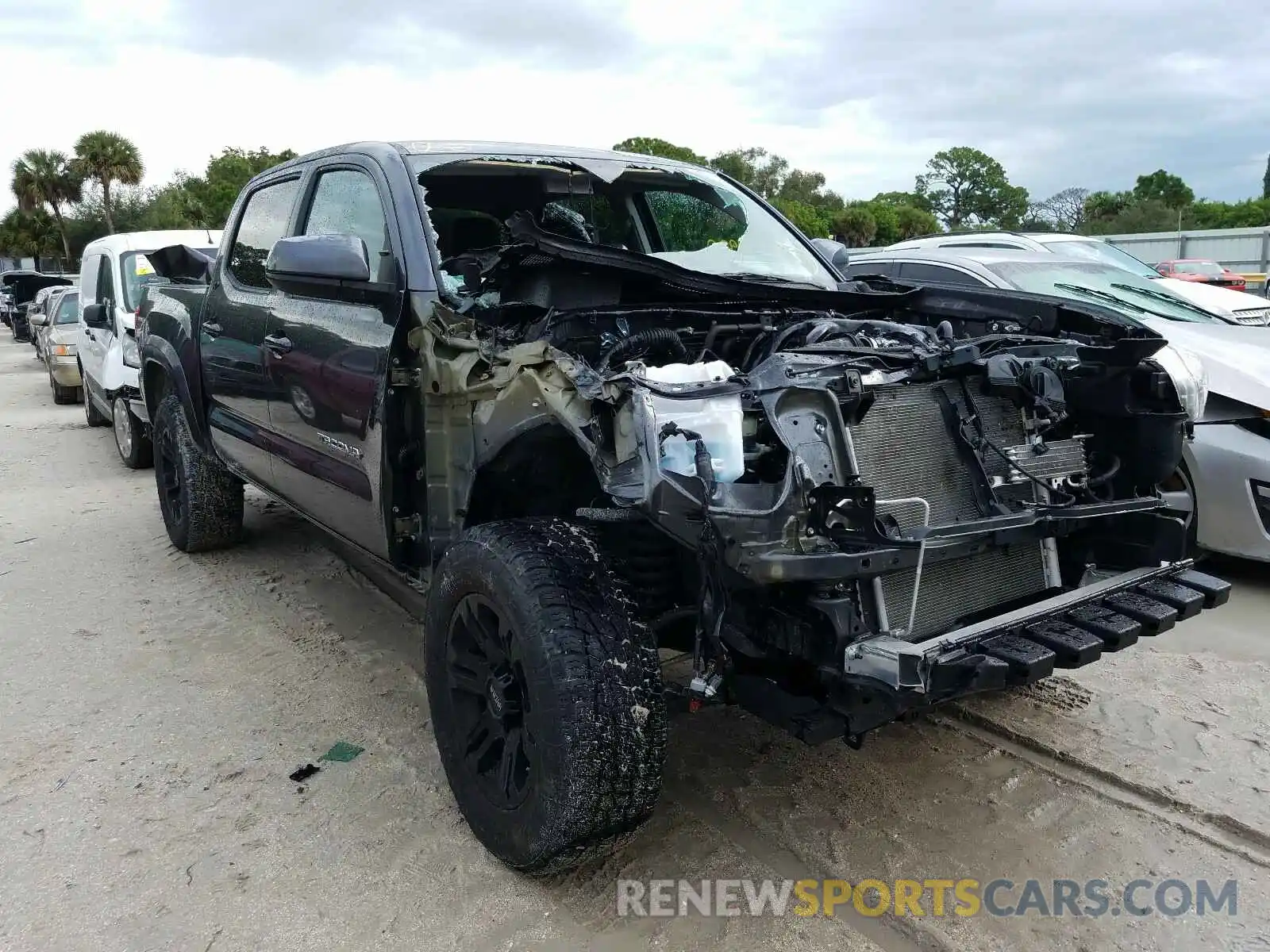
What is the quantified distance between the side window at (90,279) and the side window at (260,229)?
5.65 meters

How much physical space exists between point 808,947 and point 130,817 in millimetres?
A: 2080

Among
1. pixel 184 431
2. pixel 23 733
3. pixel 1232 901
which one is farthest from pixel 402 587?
pixel 1232 901

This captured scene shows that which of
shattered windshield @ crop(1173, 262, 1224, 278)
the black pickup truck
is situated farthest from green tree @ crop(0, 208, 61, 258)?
the black pickup truck

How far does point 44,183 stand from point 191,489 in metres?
62.3

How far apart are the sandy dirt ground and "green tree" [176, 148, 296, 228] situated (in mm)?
36542

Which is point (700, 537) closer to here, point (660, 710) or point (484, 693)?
point (660, 710)

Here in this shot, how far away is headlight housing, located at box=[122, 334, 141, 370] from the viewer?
8039mm

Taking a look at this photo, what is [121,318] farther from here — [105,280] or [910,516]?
[910,516]

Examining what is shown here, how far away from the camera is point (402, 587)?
5176 millimetres

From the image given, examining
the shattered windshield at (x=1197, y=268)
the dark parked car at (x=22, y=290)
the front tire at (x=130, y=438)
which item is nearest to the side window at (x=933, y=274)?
the front tire at (x=130, y=438)

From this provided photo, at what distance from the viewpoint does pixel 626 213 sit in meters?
4.35

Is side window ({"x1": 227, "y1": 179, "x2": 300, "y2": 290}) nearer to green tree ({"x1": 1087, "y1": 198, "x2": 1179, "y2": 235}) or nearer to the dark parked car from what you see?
the dark parked car

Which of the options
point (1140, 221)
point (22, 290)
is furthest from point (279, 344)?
point (1140, 221)

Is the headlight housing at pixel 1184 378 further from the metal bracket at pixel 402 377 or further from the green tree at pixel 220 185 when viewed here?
the green tree at pixel 220 185
